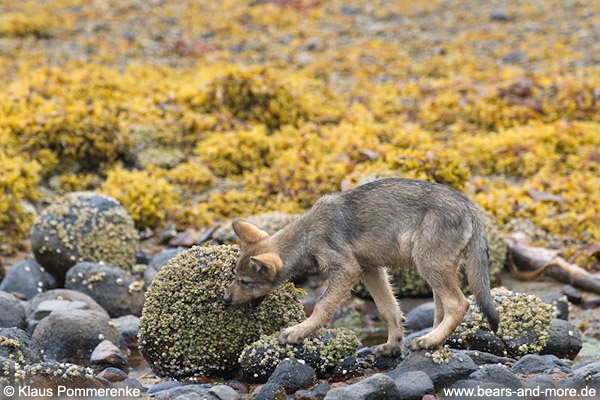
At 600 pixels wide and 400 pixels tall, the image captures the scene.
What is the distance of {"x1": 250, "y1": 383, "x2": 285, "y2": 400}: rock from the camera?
213 inches

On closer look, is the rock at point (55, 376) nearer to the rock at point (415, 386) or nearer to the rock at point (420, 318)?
the rock at point (415, 386)

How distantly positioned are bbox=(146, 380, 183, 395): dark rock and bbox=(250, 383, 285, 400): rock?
0.86 m

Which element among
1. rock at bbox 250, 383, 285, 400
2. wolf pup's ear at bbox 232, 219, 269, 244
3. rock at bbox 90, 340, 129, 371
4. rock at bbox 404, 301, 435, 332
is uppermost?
wolf pup's ear at bbox 232, 219, 269, 244

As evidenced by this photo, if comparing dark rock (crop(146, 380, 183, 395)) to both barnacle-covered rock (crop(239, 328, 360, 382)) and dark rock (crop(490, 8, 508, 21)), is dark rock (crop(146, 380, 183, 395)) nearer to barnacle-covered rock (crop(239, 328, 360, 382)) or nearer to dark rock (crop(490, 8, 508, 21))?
barnacle-covered rock (crop(239, 328, 360, 382))

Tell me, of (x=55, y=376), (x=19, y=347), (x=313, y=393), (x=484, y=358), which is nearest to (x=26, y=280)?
(x=19, y=347)

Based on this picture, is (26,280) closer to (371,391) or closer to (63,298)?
(63,298)

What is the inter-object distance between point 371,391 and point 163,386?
194 centimetres

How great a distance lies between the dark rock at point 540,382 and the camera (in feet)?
16.9

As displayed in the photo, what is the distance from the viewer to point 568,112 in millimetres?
14516

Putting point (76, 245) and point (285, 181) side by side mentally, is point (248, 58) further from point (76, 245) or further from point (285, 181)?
point (76, 245)

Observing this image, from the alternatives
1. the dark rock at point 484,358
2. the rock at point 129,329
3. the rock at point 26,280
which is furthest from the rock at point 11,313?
the dark rock at point 484,358

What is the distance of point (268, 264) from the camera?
19.6 feet

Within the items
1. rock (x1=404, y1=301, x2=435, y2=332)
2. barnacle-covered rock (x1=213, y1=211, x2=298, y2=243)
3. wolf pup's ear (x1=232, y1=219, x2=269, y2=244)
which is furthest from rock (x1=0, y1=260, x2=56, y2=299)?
rock (x1=404, y1=301, x2=435, y2=332)

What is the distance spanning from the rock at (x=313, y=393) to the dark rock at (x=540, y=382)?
1566mm
